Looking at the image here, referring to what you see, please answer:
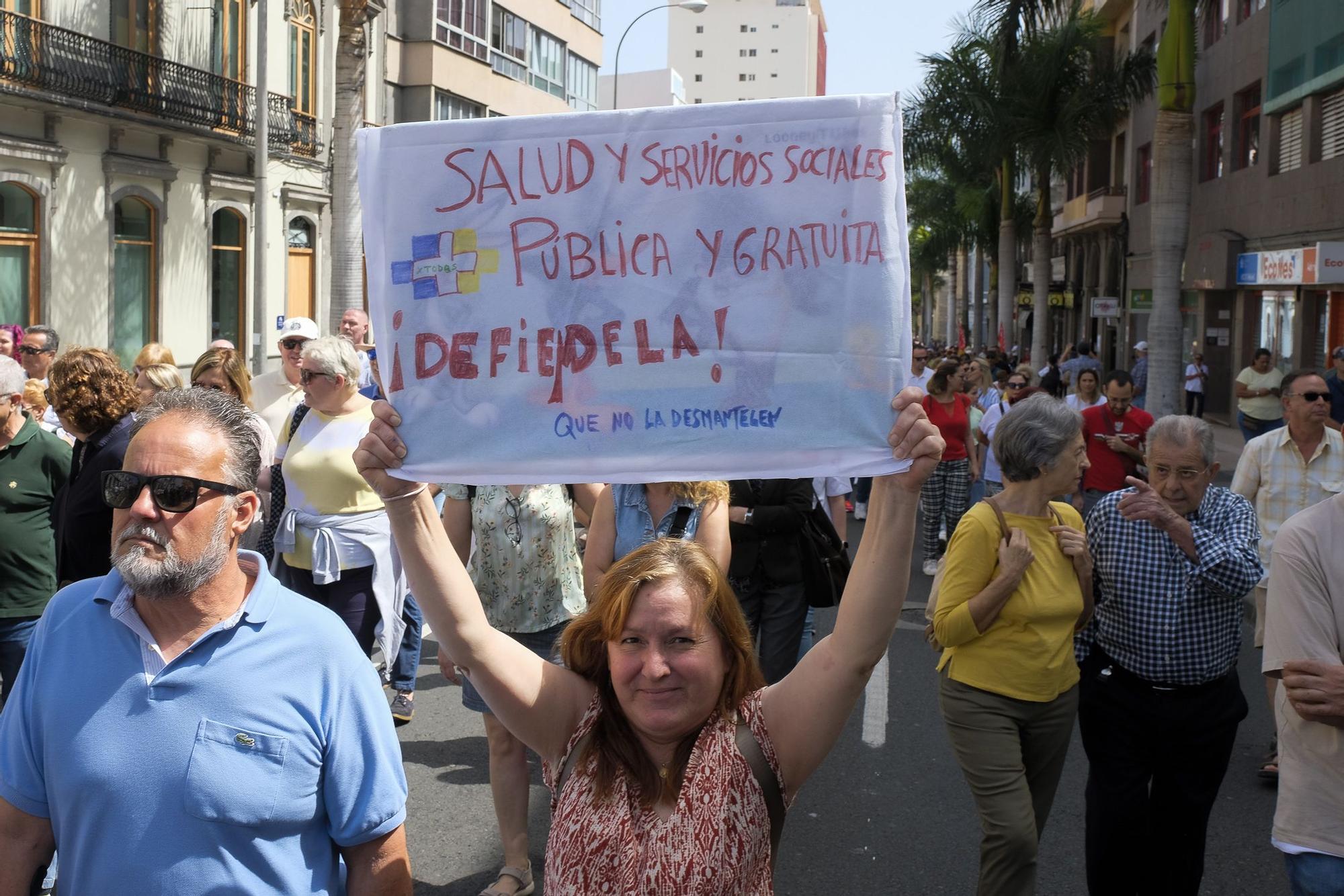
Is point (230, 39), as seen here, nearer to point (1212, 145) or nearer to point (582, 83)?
point (1212, 145)

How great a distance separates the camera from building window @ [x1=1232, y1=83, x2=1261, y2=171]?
28.8m

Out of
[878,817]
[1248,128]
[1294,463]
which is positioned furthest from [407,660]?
[1248,128]

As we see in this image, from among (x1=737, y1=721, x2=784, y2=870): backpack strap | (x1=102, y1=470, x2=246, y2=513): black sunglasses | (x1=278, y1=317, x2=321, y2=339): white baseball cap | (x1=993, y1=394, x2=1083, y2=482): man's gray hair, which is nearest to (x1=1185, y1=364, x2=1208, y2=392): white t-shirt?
(x1=278, y1=317, x2=321, y2=339): white baseball cap

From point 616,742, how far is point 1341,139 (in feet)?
77.8

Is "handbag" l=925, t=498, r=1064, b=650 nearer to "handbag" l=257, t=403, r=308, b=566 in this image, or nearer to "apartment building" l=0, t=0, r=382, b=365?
"handbag" l=257, t=403, r=308, b=566

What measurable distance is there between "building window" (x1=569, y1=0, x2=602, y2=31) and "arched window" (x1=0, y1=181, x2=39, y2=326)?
28.0 metres

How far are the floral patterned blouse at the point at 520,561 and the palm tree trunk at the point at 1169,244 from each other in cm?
1247

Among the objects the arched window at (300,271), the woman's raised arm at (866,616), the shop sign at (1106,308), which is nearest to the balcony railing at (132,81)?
the arched window at (300,271)

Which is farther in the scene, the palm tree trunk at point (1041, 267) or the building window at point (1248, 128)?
the palm tree trunk at point (1041, 267)

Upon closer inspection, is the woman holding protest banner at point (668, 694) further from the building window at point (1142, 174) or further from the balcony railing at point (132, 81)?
the building window at point (1142, 174)

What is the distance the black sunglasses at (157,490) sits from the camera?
105 inches

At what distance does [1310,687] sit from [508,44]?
1564 inches

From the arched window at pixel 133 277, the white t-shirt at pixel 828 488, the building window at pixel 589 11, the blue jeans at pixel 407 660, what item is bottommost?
the blue jeans at pixel 407 660

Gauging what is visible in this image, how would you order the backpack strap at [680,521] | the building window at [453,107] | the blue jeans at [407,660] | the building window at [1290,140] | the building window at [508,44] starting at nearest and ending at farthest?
the backpack strap at [680,521], the blue jeans at [407,660], the building window at [1290,140], the building window at [453,107], the building window at [508,44]
